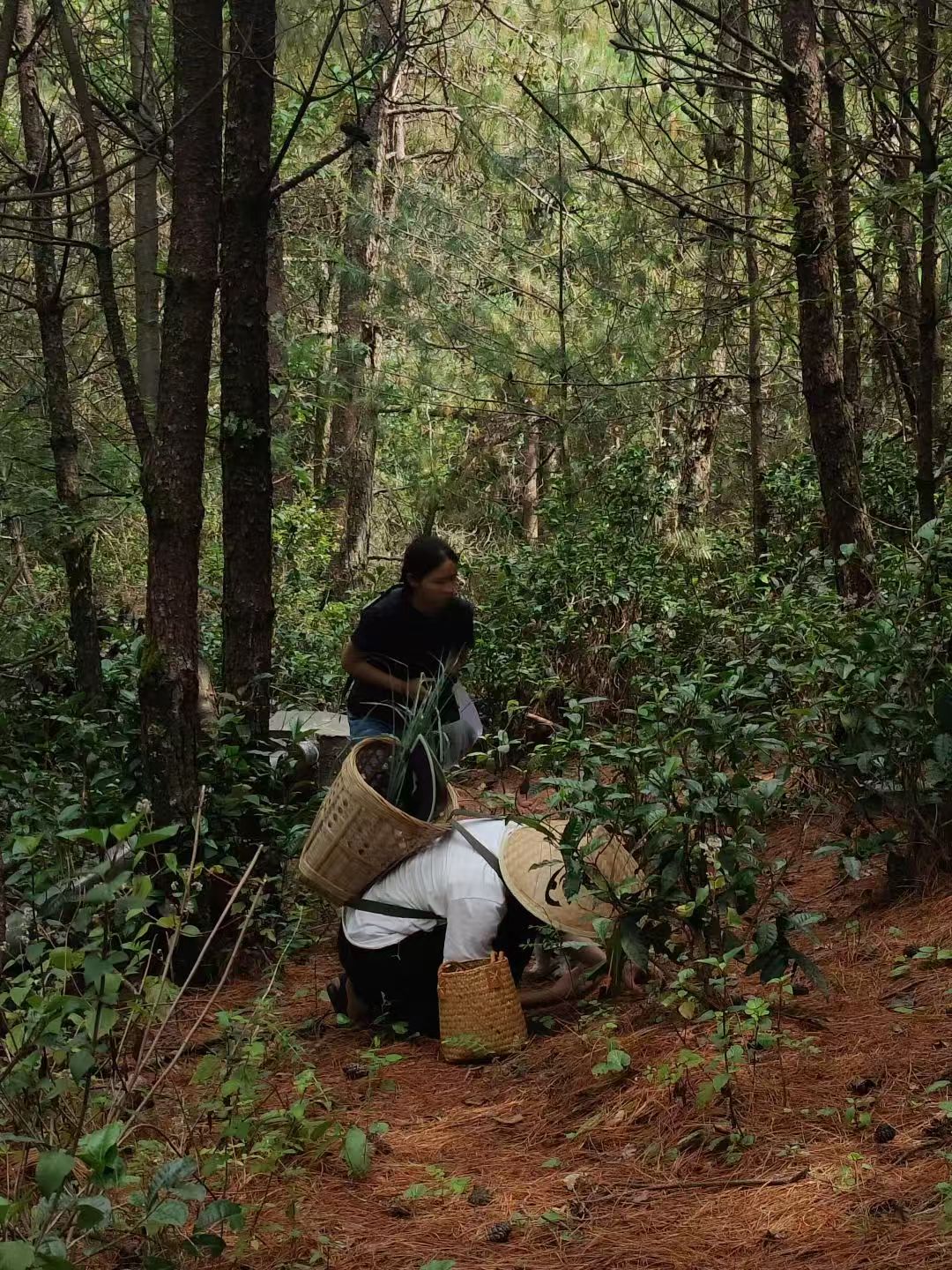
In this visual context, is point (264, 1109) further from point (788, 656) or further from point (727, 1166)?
point (788, 656)

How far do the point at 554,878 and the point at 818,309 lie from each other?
3843 millimetres

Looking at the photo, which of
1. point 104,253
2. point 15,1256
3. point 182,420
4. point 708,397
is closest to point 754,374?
point 708,397

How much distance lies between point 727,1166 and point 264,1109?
4.13 ft

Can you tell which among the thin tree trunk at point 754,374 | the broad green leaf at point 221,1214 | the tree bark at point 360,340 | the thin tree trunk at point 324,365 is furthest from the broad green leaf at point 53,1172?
the tree bark at point 360,340

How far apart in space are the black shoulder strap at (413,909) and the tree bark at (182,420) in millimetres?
904

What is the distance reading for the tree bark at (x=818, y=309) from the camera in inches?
240

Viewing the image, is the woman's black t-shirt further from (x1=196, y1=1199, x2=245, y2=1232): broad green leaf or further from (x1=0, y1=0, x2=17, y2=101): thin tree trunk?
(x1=196, y1=1199, x2=245, y2=1232): broad green leaf

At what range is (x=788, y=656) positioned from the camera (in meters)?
5.24

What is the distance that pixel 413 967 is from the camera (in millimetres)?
4105

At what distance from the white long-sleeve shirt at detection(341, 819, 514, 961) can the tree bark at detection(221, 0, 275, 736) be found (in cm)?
146

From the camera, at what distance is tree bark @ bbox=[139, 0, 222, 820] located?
4508 millimetres

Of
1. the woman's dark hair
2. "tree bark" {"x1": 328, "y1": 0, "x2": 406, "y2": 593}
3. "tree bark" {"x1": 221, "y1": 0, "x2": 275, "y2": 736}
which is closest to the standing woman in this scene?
the woman's dark hair

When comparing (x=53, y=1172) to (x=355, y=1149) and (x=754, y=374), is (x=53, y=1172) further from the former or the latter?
(x=754, y=374)

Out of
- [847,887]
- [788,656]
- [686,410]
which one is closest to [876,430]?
[686,410]
